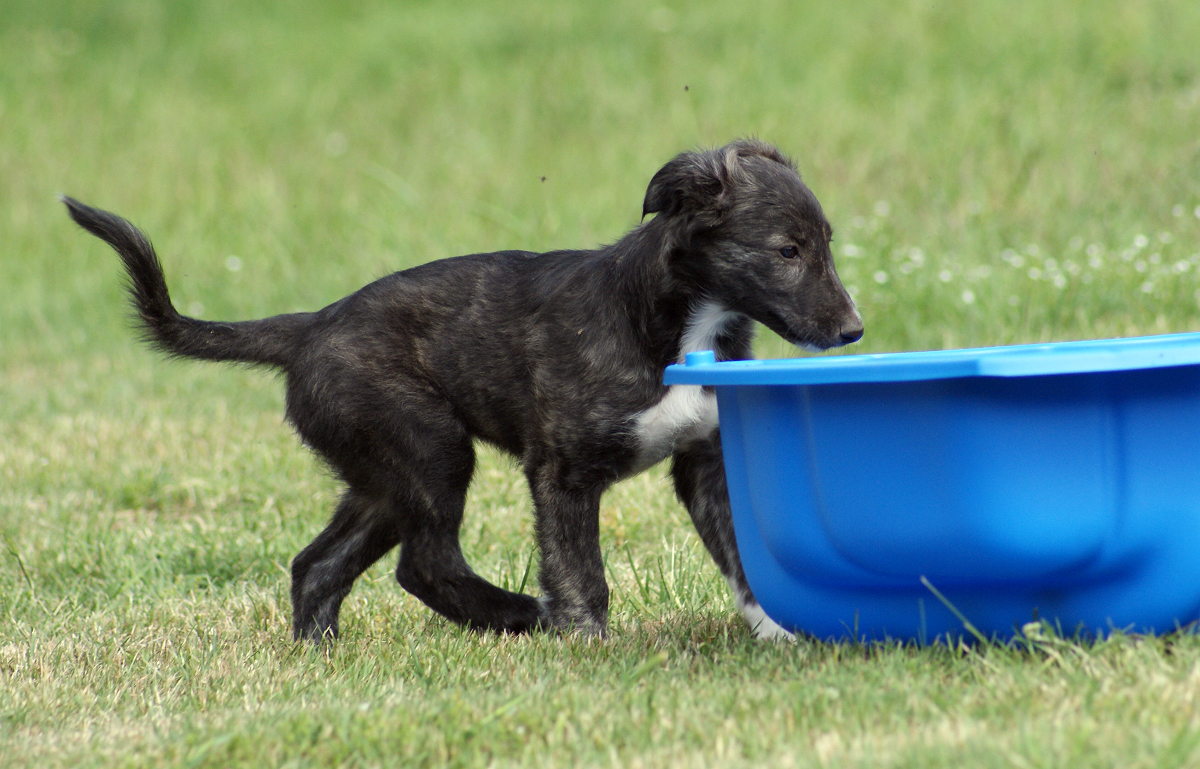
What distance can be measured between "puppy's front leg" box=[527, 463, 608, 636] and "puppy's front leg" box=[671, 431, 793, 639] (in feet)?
0.81

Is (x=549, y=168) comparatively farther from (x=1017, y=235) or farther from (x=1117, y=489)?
(x=1117, y=489)

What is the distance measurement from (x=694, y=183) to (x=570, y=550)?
930 millimetres

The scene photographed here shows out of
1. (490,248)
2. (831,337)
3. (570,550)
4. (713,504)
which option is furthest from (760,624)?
(490,248)

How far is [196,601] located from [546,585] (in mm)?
1220

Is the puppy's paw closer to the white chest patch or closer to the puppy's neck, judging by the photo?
the white chest patch

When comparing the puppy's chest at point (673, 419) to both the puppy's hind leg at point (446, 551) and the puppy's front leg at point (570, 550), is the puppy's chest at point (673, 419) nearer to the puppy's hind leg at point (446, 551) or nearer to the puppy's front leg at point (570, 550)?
the puppy's front leg at point (570, 550)

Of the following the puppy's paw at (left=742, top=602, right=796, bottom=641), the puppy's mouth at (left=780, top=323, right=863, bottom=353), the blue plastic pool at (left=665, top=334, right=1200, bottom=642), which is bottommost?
the puppy's paw at (left=742, top=602, right=796, bottom=641)

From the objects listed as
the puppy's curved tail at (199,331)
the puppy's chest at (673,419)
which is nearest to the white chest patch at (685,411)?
the puppy's chest at (673,419)

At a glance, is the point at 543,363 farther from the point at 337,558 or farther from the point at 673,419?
the point at 337,558

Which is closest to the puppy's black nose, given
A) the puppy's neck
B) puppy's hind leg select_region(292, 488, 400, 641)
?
the puppy's neck

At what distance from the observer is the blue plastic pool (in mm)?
2301

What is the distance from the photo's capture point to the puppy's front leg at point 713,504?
3230mm

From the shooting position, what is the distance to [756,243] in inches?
121

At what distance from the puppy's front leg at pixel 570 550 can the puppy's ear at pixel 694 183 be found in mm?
691
